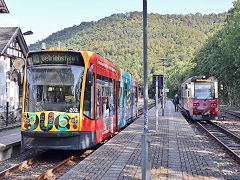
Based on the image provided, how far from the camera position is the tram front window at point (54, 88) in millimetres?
9367

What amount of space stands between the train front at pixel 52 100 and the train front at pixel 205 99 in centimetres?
1408

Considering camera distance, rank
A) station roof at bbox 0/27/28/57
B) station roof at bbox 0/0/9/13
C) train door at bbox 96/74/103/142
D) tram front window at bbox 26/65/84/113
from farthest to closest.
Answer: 1. station roof at bbox 0/27/28/57
2. station roof at bbox 0/0/9/13
3. train door at bbox 96/74/103/142
4. tram front window at bbox 26/65/84/113

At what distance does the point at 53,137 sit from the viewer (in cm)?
918

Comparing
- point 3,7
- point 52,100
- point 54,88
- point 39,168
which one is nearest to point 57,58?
point 54,88

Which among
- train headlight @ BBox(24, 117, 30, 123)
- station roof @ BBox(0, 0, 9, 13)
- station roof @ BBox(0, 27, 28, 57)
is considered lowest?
train headlight @ BBox(24, 117, 30, 123)

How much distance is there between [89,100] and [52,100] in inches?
43.4

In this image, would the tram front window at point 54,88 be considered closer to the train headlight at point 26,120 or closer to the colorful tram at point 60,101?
the colorful tram at point 60,101

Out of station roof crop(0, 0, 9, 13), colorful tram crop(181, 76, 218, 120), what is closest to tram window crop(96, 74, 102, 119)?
colorful tram crop(181, 76, 218, 120)

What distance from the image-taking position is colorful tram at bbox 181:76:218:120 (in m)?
22.2

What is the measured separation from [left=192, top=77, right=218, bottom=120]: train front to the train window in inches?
544

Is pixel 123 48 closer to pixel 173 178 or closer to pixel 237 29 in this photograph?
pixel 237 29

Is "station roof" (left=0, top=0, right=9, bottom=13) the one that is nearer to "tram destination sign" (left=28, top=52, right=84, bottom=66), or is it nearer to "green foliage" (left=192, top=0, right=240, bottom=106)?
"tram destination sign" (left=28, top=52, right=84, bottom=66)

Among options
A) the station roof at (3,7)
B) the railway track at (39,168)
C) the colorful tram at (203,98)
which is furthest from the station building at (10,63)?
the railway track at (39,168)

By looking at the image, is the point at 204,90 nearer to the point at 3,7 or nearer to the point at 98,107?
the point at 98,107
